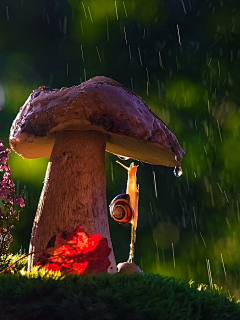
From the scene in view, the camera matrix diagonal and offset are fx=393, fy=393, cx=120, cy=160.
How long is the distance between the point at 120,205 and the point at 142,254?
3144 millimetres

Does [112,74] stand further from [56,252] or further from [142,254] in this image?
[56,252]

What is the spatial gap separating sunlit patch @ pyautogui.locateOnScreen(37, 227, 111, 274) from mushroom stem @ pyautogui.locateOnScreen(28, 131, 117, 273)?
0.19 ft

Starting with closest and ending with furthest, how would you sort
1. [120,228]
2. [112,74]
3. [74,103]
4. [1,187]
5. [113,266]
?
[74,103] → [113,266] → [1,187] → [120,228] → [112,74]

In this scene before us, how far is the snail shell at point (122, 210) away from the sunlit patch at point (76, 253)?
1.58 feet

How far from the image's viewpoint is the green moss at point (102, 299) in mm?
1789

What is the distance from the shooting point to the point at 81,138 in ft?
9.12

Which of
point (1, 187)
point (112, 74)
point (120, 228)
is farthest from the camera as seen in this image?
point (112, 74)

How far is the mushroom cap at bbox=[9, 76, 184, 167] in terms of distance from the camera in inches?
97.2

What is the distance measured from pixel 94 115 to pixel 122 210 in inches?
35.6

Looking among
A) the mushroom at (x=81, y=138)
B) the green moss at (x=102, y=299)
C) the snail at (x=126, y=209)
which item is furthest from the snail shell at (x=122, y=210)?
the green moss at (x=102, y=299)

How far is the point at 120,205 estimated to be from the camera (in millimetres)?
3049

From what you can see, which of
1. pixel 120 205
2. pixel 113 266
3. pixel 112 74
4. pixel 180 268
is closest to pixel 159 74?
pixel 112 74

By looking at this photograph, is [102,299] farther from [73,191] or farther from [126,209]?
[126,209]

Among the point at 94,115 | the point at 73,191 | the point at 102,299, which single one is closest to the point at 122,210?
the point at 73,191
